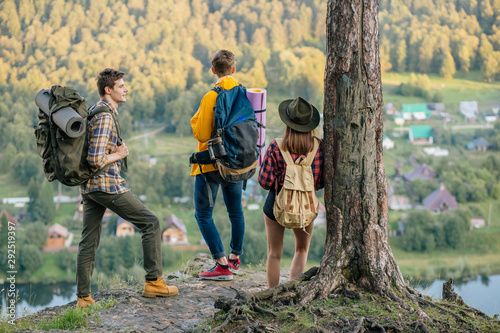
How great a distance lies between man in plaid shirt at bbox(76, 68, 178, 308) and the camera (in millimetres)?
3293

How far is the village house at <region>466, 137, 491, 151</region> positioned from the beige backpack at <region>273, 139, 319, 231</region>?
56.8m

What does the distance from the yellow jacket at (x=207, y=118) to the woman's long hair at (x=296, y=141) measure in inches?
24.1

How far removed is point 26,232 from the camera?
43875mm

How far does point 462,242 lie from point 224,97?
156 ft

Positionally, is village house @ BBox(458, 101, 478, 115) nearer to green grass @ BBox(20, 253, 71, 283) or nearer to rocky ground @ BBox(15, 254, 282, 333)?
green grass @ BBox(20, 253, 71, 283)

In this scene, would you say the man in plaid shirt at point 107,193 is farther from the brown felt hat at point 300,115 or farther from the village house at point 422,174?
the village house at point 422,174

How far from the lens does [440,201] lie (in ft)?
162

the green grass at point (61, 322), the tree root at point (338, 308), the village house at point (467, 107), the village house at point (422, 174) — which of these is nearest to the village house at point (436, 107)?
the village house at point (467, 107)

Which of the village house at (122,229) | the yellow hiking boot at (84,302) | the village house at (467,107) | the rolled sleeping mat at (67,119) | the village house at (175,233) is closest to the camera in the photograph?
the rolled sleeping mat at (67,119)

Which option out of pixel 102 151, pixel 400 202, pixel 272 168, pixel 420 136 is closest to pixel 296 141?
pixel 272 168

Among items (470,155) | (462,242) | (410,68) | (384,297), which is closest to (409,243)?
(462,242)

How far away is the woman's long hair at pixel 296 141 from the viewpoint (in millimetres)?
3322

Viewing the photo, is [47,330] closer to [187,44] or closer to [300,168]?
[300,168]

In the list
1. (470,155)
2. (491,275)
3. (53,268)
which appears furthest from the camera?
(470,155)
